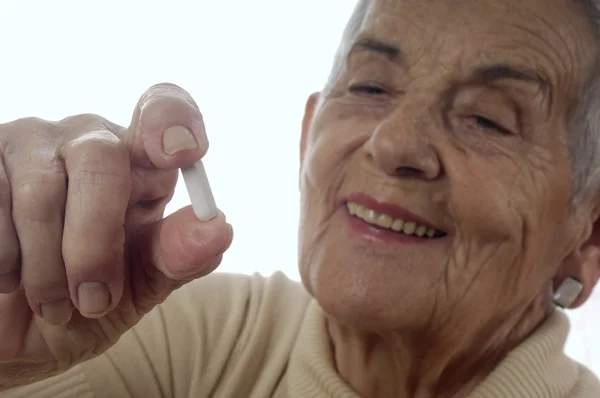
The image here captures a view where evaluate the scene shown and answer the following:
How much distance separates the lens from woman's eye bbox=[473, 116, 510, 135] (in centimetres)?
84

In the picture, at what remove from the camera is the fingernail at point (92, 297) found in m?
0.70

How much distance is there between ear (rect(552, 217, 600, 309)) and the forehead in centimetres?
27

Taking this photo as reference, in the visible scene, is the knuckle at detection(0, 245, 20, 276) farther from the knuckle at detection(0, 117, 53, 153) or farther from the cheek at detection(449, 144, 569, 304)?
the cheek at detection(449, 144, 569, 304)

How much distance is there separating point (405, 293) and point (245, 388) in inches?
16.8

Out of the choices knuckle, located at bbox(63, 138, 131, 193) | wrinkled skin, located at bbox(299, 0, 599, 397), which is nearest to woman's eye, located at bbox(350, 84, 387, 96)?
wrinkled skin, located at bbox(299, 0, 599, 397)

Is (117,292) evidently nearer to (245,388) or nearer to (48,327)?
(48,327)

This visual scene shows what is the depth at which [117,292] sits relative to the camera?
0.73 meters

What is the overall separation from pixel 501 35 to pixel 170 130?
1.50 feet

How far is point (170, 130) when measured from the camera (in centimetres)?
69

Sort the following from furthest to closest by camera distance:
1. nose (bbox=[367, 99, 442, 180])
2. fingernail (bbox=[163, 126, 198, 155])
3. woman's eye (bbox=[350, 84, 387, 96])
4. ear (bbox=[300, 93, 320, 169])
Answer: ear (bbox=[300, 93, 320, 169]) → woman's eye (bbox=[350, 84, 387, 96]) → nose (bbox=[367, 99, 442, 180]) → fingernail (bbox=[163, 126, 198, 155])

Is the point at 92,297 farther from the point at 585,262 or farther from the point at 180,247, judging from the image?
the point at 585,262

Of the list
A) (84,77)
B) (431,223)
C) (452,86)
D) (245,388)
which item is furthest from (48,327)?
(84,77)

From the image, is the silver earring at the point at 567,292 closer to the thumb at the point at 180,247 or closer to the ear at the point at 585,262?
the ear at the point at 585,262

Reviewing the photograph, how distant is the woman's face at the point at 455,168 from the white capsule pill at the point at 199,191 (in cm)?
23
